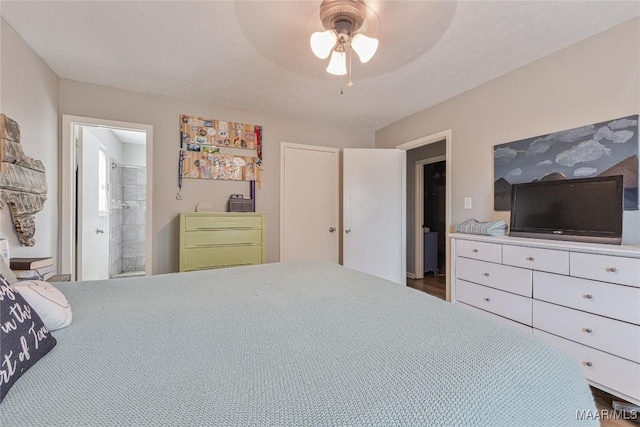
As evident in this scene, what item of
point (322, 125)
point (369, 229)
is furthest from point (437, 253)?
point (322, 125)

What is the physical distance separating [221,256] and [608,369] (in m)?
2.90

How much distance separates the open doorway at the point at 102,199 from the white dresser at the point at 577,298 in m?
3.21

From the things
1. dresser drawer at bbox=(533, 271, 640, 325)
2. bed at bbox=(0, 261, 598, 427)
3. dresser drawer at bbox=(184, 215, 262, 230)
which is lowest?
dresser drawer at bbox=(533, 271, 640, 325)

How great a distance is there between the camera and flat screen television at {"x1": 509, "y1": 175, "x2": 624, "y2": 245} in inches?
68.5

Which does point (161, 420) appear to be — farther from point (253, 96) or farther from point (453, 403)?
point (253, 96)

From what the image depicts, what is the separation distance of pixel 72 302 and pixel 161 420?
39.5 inches

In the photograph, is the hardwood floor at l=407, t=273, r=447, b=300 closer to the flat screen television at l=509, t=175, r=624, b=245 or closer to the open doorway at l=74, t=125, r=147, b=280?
the flat screen television at l=509, t=175, r=624, b=245

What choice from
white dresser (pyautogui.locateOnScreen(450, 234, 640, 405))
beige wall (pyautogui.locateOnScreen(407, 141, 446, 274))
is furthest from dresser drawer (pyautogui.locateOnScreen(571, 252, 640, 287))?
beige wall (pyautogui.locateOnScreen(407, 141, 446, 274))

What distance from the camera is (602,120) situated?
189 centimetres

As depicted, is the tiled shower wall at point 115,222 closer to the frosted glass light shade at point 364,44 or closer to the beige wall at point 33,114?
the beige wall at point 33,114

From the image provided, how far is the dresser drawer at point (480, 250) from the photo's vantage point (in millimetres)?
2166

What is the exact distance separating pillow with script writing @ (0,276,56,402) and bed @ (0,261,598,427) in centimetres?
3

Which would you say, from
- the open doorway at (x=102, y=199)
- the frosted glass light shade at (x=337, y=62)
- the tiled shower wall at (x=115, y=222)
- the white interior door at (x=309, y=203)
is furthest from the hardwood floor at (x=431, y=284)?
the tiled shower wall at (x=115, y=222)

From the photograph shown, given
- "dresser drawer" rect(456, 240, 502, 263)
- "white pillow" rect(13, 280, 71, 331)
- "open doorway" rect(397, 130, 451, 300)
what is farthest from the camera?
"open doorway" rect(397, 130, 451, 300)
